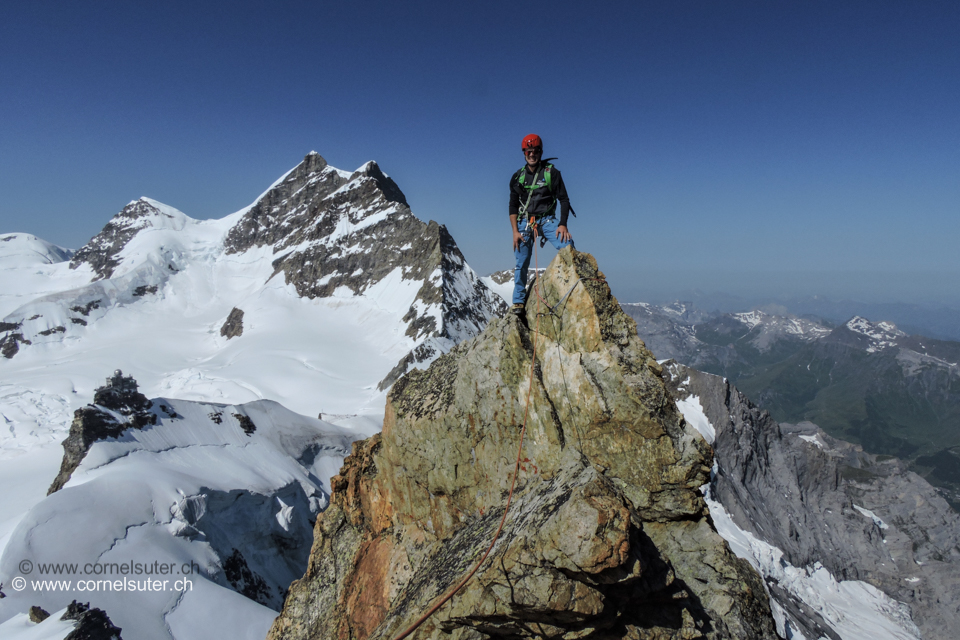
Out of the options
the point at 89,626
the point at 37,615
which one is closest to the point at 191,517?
the point at 37,615

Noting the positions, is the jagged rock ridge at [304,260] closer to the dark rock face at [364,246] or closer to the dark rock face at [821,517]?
A: the dark rock face at [364,246]

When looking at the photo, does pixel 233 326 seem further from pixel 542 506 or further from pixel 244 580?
pixel 542 506

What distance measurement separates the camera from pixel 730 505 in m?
45.2

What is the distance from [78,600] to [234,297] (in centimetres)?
12301

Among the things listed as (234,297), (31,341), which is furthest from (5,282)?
(234,297)

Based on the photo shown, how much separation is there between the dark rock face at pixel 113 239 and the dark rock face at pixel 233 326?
223 ft

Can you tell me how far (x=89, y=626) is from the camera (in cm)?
1453

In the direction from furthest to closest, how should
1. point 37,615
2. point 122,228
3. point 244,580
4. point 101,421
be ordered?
point 122,228 → point 101,421 → point 244,580 → point 37,615

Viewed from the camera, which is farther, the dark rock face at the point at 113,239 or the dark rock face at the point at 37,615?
the dark rock face at the point at 113,239

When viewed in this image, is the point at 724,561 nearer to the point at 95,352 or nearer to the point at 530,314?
the point at 530,314

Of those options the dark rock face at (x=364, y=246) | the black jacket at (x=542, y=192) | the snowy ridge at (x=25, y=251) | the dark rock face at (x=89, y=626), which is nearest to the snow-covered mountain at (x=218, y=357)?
the dark rock face at (x=364, y=246)

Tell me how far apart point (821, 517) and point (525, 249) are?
2531 inches

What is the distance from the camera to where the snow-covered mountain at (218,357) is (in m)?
23.8

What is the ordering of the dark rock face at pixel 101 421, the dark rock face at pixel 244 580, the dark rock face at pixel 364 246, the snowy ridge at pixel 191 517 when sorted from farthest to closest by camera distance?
the dark rock face at pixel 364 246
the dark rock face at pixel 101 421
the dark rock face at pixel 244 580
the snowy ridge at pixel 191 517
